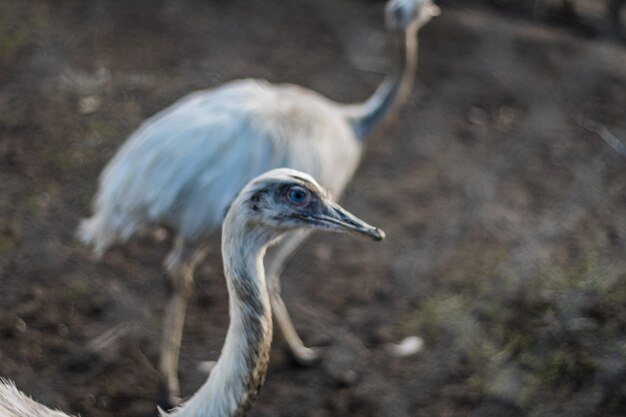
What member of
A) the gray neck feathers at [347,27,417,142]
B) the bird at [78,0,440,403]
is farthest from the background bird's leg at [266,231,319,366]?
the gray neck feathers at [347,27,417,142]

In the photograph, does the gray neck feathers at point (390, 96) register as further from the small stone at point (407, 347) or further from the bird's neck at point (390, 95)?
the small stone at point (407, 347)

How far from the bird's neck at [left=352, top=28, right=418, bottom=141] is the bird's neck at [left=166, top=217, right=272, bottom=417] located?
1562 millimetres

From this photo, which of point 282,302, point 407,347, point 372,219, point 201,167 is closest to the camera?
point 201,167

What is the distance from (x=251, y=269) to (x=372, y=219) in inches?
82.2

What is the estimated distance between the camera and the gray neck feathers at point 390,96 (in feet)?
12.4

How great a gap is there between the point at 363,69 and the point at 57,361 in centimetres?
258

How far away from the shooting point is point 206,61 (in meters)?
5.19

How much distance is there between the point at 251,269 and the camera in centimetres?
225

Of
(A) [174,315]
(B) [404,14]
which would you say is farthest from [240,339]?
(B) [404,14]

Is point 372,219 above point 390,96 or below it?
below

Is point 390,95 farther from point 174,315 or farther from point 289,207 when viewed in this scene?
point 289,207

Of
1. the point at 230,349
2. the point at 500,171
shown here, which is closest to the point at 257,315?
the point at 230,349

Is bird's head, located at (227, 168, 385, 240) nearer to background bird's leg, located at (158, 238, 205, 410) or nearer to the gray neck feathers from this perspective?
background bird's leg, located at (158, 238, 205, 410)

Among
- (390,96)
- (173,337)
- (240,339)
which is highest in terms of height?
(240,339)
